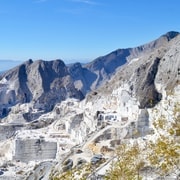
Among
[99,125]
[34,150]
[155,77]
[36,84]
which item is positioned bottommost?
[34,150]

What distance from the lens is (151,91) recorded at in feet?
206

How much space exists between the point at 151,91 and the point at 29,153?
20.2m

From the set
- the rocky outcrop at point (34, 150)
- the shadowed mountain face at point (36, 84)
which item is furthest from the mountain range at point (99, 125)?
the shadowed mountain face at point (36, 84)

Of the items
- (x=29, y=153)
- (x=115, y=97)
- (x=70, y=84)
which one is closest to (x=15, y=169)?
(x=29, y=153)

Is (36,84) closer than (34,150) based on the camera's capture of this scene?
No

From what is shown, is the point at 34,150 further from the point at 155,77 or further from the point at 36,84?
the point at 36,84

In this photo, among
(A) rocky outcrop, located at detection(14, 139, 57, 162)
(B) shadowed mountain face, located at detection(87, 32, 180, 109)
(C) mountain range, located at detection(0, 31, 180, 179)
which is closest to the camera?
(C) mountain range, located at detection(0, 31, 180, 179)

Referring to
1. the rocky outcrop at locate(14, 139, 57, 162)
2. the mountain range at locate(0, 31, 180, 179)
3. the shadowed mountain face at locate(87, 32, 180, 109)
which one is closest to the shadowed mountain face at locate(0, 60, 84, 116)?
the mountain range at locate(0, 31, 180, 179)

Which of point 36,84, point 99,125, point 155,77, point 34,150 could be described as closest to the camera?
point 99,125

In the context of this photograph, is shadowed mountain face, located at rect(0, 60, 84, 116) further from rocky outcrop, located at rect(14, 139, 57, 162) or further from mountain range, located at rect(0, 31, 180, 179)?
rocky outcrop, located at rect(14, 139, 57, 162)

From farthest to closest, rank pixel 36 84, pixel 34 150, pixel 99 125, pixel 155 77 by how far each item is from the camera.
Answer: pixel 36 84 < pixel 155 77 < pixel 34 150 < pixel 99 125

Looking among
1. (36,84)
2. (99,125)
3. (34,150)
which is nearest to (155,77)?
(99,125)

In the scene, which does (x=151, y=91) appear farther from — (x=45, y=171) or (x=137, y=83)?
(x=45, y=171)

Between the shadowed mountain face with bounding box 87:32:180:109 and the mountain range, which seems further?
the shadowed mountain face with bounding box 87:32:180:109
